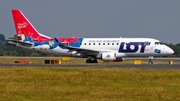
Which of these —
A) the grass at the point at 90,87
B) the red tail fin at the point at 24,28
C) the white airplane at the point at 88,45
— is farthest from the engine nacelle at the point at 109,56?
the grass at the point at 90,87

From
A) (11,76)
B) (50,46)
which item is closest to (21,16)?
(50,46)

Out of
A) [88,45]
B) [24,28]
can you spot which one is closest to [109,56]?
[88,45]

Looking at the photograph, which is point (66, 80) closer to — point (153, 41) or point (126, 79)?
point (126, 79)

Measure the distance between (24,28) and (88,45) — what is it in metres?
9.38

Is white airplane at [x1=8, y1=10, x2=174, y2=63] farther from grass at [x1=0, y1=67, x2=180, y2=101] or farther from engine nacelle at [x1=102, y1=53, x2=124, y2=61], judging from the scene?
grass at [x1=0, y1=67, x2=180, y2=101]

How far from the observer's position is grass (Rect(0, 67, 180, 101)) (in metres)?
20.6

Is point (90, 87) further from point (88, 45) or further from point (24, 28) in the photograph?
point (24, 28)

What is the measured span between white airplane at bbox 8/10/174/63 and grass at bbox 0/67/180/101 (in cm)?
2907

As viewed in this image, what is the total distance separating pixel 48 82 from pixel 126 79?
4993 mm

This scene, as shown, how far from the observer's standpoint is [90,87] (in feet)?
79.9

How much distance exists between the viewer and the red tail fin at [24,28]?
64875 millimetres

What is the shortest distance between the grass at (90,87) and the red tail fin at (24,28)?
110 ft

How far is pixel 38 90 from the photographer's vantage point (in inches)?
907

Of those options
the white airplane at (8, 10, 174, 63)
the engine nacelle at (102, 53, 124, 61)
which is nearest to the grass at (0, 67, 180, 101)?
the engine nacelle at (102, 53, 124, 61)
